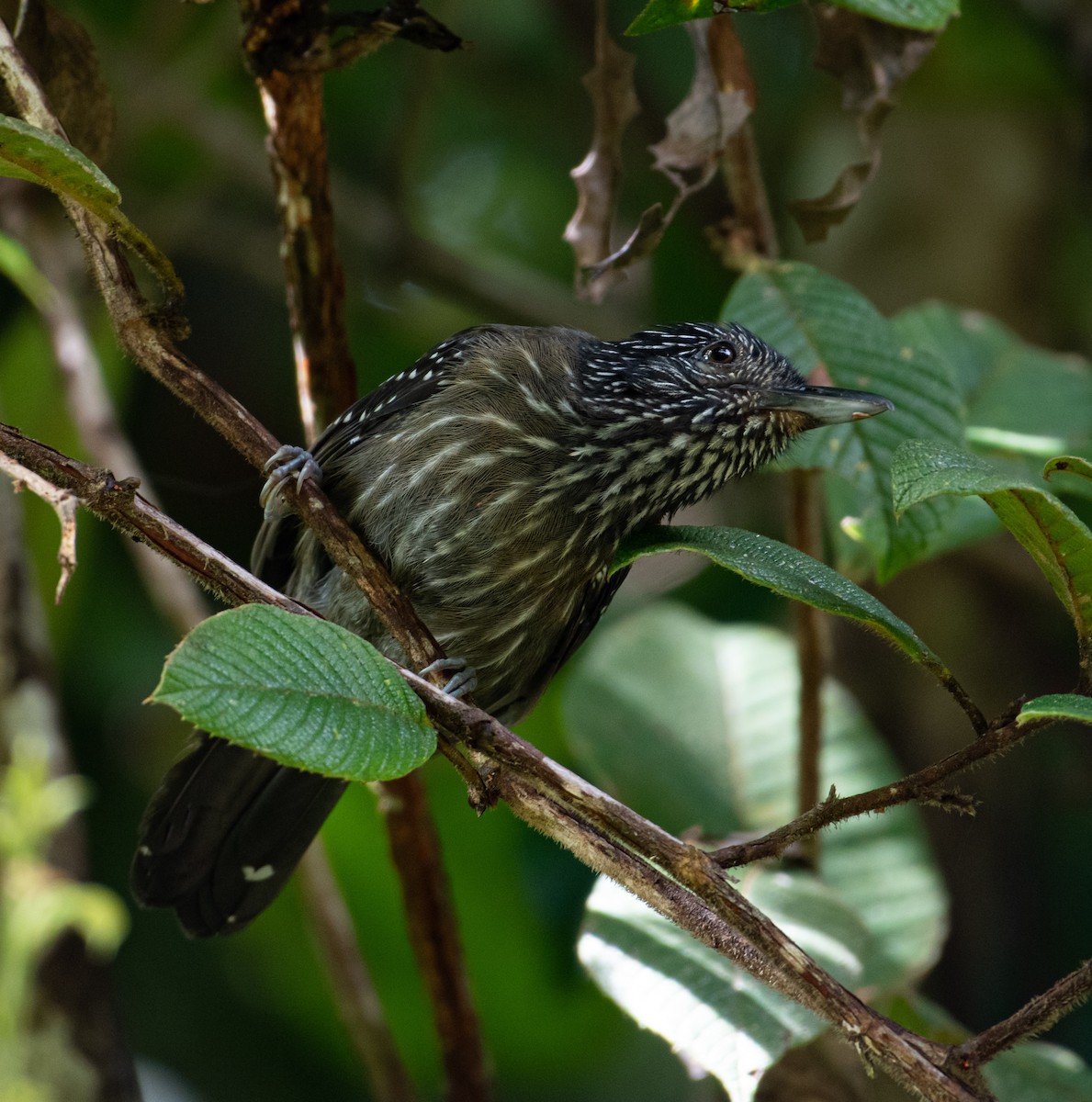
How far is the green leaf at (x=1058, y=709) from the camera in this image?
135 centimetres

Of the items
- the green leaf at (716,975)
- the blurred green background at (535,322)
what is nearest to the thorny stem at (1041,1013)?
the green leaf at (716,975)

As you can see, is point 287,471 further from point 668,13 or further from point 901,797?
point 901,797

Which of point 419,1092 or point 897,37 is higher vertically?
point 897,37

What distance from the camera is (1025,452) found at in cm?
269

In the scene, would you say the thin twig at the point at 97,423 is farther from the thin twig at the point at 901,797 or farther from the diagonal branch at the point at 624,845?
the thin twig at the point at 901,797

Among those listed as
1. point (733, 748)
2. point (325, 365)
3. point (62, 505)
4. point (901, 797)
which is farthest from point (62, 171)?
point (733, 748)

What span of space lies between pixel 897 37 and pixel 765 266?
0.47 metres

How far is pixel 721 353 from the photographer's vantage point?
2.71m

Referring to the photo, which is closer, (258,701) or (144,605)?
(258,701)

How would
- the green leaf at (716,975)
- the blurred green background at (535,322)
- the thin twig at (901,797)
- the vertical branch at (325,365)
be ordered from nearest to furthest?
the thin twig at (901,797), the green leaf at (716,975), the vertical branch at (325,365), the blurred green background at (535,322)

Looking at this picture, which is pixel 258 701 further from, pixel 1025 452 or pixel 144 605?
pixel 144 605

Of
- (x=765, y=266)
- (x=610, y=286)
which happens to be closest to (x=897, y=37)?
(x=765, y=266)

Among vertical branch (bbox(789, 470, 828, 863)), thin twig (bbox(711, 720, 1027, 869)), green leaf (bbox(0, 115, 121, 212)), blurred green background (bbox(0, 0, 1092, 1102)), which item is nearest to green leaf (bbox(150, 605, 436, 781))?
thin twig (bbox(711, 720, 1027, 869))

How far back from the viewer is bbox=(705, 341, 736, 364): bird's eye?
8.84 ft
